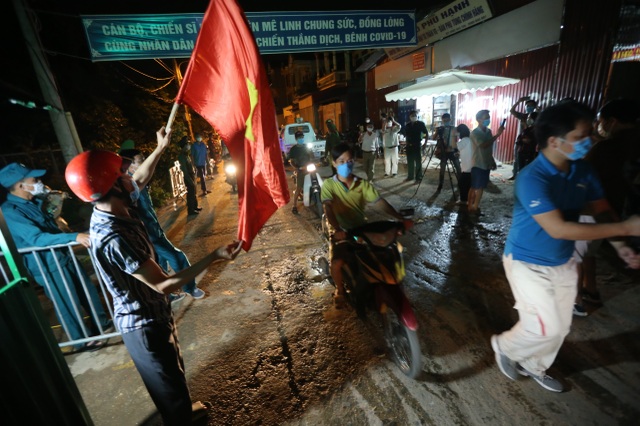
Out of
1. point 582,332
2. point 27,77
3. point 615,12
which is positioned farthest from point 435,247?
point 27,77

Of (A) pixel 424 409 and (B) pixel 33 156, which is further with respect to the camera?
(B) pixel 33 156

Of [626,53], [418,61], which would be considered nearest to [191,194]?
[626,53]

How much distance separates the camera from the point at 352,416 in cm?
240

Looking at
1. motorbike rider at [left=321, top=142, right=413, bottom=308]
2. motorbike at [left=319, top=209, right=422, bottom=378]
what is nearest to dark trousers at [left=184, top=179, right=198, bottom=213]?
motorbike rider at [left=321, top=142, right=413, bottom=308]

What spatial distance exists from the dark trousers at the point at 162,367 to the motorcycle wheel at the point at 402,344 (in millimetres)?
1707

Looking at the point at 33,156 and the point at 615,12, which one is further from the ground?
Answer: the point at 615,12

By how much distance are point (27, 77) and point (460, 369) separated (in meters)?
14.4

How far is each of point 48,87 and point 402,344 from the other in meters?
7.31

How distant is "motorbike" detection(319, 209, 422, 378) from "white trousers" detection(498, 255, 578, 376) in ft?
2.57

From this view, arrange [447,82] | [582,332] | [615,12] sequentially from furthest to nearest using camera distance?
1. [447,82]
2. [615,12]
3. [582,332]

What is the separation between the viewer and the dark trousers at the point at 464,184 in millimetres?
6890

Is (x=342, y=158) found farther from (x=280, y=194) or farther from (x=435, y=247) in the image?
(x=435, y=247)

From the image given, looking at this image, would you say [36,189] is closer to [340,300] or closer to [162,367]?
[162,367]

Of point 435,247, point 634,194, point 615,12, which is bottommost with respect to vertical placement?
point 435,247
